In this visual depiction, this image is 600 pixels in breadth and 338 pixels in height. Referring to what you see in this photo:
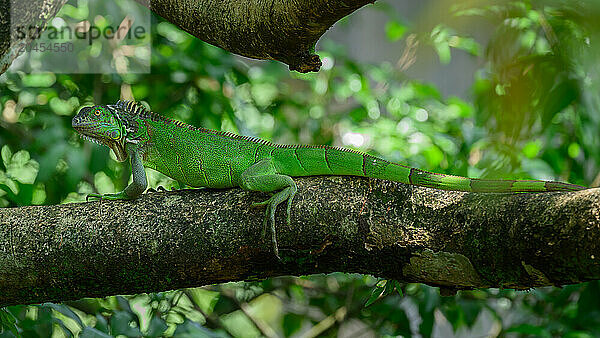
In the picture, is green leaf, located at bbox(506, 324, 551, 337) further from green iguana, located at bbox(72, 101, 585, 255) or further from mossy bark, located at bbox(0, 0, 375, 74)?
mossy bark, located at bbox(0, 0, 375, 74)

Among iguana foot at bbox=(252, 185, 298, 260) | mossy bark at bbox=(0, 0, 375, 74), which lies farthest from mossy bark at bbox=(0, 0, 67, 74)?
iguana foot at bbox=(252, 185, 298, 260)

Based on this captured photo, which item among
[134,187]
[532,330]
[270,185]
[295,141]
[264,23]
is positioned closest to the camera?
[264,23]

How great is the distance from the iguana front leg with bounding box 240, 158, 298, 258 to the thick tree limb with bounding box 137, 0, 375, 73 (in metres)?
0.37

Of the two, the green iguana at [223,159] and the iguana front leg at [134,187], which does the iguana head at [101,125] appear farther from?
the iguana front leg at [134,187]

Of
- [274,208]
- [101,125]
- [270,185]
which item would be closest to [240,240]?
[274,208]

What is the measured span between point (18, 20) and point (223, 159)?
0.81 metres

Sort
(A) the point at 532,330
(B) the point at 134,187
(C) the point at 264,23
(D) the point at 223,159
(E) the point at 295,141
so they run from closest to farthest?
(C) the point at 264,23 < (B) the point at 134,187 < (D) the point at 223,159 < (A) the point at 532,330 < (E) the point at 295,141

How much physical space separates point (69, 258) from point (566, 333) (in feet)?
7.02

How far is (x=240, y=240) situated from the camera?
65.4 inches

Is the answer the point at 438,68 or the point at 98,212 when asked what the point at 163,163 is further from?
the point at 438,68

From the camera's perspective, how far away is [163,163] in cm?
227

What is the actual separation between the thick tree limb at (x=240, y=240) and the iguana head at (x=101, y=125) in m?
0.47

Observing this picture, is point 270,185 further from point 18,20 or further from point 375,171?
point 18,20

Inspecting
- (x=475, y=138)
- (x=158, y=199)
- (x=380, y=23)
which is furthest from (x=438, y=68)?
(x=158, y=199)
